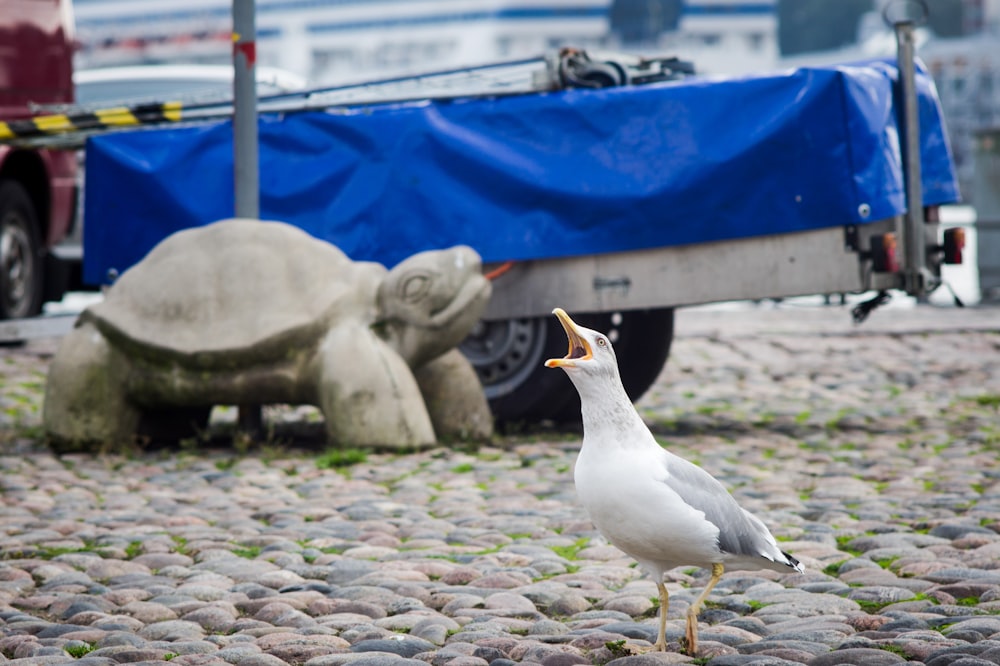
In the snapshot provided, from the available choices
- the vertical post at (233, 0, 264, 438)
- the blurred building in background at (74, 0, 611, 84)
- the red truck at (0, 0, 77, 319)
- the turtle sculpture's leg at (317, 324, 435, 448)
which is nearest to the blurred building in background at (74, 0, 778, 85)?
the blurred building in background at (74, 0, 611, 84)

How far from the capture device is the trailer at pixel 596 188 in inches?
315

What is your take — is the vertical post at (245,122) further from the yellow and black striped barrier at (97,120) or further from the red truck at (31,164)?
the red truck at (31,164)

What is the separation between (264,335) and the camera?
24.8 ft

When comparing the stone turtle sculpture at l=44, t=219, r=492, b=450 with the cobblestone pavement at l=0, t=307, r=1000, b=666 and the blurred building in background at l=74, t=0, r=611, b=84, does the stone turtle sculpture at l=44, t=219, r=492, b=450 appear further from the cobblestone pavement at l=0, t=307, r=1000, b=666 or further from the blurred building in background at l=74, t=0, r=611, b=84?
the blurred building in background at l=74, t=0, r=611, b=84

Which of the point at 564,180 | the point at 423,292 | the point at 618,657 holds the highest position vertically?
the point at 564,180

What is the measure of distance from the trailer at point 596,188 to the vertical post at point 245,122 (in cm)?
68

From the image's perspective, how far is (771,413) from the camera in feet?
31.4

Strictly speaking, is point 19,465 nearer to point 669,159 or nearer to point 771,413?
point 669,159

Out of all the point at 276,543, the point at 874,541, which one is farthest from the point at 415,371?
the point at 874,541

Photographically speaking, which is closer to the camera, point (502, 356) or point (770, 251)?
point (770, 251)

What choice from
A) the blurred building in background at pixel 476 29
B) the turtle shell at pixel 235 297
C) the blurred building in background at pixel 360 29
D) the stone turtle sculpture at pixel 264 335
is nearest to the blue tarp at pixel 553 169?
the stone turtle sculpture at pixel 264 335

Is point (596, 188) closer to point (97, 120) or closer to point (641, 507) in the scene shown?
point (97, 120)

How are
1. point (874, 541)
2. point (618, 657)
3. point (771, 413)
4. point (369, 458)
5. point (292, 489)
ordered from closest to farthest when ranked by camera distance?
point (618, 657) < point (874, 541) < point (292, 489) < point (369, 458) < point (771, 413)

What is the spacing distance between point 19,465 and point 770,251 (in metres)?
4.23
